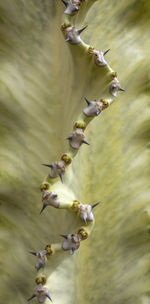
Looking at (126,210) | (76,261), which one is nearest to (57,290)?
(76,261)

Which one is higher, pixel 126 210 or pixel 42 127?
pixel 42 127

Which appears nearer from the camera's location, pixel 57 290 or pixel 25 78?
pixel 57 290

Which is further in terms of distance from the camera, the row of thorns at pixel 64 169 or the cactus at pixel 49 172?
the cactus at pixel 49 172

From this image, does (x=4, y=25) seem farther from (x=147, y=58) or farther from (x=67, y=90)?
(x=147, y=58)

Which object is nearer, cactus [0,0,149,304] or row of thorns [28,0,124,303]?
row of thorns [28,0,124,303]

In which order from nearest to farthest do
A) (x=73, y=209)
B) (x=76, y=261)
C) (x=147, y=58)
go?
(x=73, y=209)
(x=76, y=261)
(x=147, y=58)

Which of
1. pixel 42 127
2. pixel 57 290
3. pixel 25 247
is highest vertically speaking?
pixel 42 127

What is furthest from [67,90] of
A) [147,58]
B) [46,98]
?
[147,58]

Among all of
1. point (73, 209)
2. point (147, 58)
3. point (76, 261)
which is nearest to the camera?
point (73, 209)
